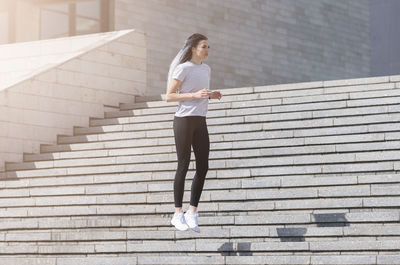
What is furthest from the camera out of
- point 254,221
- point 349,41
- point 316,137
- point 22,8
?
point 349,41

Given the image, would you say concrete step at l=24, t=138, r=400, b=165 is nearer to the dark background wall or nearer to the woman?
the woman

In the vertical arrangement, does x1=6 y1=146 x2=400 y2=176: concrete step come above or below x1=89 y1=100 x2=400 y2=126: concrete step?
below

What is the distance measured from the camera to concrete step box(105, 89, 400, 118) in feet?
35.8

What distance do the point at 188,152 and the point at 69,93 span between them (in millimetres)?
5713

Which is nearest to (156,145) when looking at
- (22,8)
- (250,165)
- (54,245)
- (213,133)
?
(213,133)

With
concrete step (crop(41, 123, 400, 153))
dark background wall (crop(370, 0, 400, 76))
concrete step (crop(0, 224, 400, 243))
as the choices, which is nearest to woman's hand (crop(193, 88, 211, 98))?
concrete step (crop(0, 224, 400, 243))

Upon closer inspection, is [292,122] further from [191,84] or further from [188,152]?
[188,152]

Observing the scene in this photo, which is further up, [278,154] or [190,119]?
[190,119]

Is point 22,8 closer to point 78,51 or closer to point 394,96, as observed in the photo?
point 78,51

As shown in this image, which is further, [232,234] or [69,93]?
[69,93]

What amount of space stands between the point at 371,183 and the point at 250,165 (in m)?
1.66

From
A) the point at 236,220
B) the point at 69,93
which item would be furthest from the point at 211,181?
the point at 69,93

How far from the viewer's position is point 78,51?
13727 millimetres

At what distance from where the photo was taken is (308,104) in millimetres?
11383
